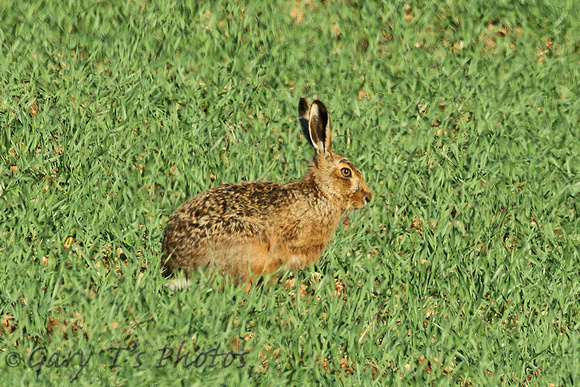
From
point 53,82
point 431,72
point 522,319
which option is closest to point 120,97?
point 53,82

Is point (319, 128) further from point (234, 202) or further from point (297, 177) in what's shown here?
point (234, 202)

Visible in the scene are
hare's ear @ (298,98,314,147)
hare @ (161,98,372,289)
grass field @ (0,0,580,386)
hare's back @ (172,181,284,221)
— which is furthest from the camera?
hare's ear @ (298,98,314,147)

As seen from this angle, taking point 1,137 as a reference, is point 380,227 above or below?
below

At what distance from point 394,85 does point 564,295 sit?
2980 mm

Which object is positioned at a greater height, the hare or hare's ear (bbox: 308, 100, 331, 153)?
hare's ear (bbox: 308, 100, 331, 153)

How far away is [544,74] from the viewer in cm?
758

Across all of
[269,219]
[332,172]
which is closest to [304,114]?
[332,172]

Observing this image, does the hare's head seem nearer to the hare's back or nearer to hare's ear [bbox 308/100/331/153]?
hare's ear [bbox 308/100/331/153]

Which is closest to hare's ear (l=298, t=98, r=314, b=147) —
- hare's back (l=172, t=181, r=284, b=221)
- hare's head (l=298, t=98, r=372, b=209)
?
hare's head (l=298, t=98, r=372, b=209)

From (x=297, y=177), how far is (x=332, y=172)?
19.3 inches

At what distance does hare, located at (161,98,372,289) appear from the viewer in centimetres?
507

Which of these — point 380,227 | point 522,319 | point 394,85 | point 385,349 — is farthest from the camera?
point 394,85

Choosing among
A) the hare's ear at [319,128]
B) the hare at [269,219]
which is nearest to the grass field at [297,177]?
the hare at [269,219]

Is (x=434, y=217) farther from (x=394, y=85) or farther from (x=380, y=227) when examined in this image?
(x=394, y=85)
